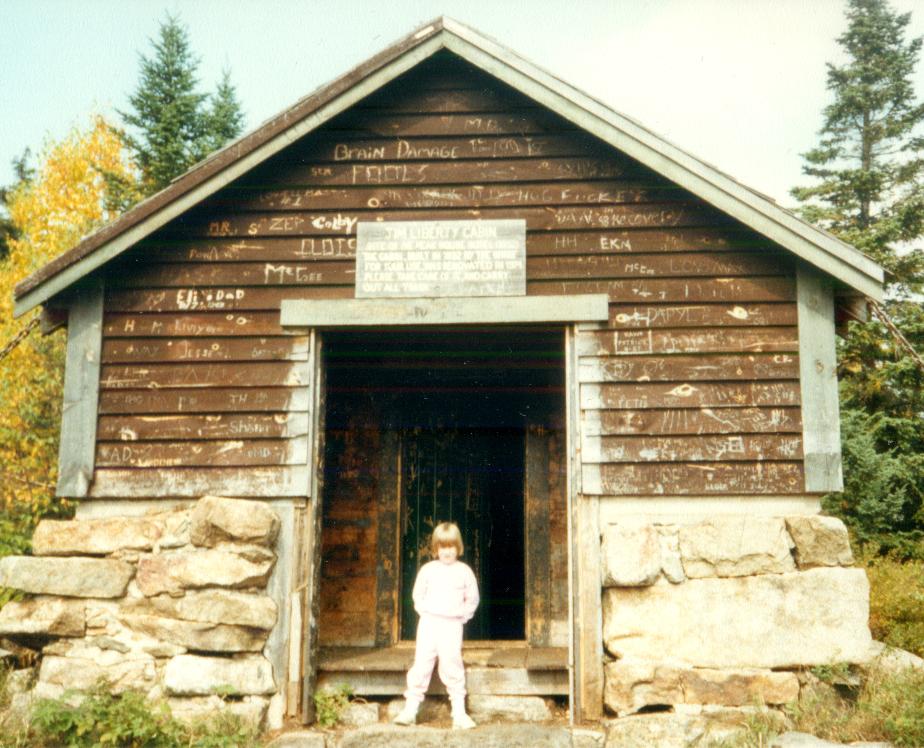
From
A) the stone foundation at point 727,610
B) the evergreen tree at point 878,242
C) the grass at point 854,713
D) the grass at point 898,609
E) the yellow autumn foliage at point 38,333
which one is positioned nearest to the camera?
the grass at point 854,713

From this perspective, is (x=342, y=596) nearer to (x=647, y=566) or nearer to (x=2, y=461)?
(x=647, y=566)

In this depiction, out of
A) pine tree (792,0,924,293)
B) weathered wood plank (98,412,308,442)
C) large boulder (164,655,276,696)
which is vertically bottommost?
large boulder (164,655,276,696)

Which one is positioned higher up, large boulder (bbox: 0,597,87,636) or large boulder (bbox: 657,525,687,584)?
large boulder (bbox: 657,525,687,584)

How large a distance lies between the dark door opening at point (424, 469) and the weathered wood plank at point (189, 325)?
170 cm

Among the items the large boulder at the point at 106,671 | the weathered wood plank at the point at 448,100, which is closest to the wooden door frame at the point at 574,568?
the large boulder at the point at 106,671

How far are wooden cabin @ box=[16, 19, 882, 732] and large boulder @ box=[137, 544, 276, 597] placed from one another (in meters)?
0.22

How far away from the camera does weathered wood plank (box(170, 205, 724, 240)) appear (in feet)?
21.0

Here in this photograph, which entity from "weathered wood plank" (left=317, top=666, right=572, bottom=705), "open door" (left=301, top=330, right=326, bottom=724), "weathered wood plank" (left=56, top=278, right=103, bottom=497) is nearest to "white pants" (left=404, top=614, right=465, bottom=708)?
"weathered wood plank" (left=317, top=666, right=572, bottom=705)

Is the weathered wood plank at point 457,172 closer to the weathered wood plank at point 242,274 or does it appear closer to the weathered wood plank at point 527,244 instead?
the weathered wood plank at point 527,244

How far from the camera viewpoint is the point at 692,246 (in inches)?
251

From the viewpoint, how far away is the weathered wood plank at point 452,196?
645cm

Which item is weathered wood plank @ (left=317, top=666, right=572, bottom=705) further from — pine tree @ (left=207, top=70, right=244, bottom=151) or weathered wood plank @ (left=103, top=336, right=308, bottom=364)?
pine tree @ (left=207, top=70, right=244, bottom=151)

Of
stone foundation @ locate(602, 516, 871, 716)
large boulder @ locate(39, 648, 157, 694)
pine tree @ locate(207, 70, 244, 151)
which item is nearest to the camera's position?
stone foundation @ locate(602, 516, 871, 716)

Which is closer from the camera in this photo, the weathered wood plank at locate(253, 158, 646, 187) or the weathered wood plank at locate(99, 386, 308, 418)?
the weathered wood plank at locate(99, 386, 308, 418)
